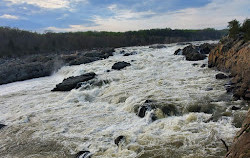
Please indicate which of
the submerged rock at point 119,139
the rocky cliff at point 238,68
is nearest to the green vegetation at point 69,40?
the rocky cliff at point 238,68

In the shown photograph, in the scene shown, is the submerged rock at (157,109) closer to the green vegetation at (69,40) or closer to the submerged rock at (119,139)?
the submerged rock at (119,139)

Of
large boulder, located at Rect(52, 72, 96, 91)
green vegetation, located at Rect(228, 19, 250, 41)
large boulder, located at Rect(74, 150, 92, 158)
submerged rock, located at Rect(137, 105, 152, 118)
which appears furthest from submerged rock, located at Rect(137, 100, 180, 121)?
green vegetation, located at Rect(228, 19, 250, 41)

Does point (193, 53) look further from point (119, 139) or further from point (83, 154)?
point (83, 154)

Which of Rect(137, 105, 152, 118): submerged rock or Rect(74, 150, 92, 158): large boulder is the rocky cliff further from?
Rect(137, 105, 152, 118): submerged rock

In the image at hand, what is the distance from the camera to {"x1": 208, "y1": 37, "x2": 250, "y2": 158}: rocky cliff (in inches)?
161

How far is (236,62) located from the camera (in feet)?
42.7

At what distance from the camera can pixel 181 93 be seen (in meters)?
10.3

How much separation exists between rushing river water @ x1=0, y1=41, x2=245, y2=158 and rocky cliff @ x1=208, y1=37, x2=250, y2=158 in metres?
0.73

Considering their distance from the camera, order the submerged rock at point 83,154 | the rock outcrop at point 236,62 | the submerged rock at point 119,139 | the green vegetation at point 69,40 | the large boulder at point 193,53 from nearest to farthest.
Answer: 1. the submerged rock at point 83,154
2. the submerged rock at point 119,139
3. the rock outcrop at point 236,62
4. the large boulder at point 193,53
5. the green vegetation at point 69,40

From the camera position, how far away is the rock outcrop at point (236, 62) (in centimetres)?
946

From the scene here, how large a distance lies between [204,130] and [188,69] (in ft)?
31.3

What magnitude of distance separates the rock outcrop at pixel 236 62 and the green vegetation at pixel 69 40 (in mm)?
44431

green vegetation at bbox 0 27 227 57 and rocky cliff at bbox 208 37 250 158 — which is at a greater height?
green vegetation at bbox 0 27 227 57

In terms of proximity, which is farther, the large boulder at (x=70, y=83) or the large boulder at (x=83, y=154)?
the large boulder at (x=70, y=83)
